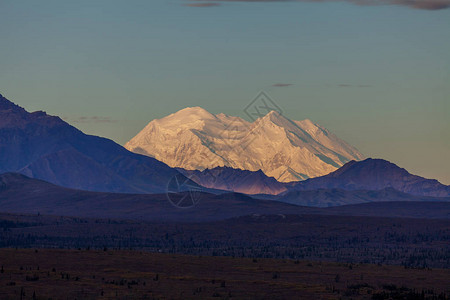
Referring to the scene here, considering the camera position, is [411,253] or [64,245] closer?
[411,253]

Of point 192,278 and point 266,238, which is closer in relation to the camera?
point 192,278

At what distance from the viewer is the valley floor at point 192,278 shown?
6341cm

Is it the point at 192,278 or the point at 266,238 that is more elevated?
the point at 266,238

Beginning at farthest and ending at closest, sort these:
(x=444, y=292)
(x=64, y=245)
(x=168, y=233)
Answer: (x=168, y=233) < (x=64, y=245) < (x=444, y=292)

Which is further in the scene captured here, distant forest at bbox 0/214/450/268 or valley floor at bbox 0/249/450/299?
distant forest at bbox 0/214/450/268

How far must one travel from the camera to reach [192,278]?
73.7 m

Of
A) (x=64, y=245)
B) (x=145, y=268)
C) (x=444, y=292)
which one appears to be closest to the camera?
(x=444, y=292)

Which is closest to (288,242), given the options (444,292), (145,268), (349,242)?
(349,242)

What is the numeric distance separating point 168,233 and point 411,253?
2283 inches

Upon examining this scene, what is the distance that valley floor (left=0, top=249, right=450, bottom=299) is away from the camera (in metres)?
63.4

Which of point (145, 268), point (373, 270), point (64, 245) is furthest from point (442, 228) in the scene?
point (145, 268)

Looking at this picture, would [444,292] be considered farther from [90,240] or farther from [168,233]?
[168,233]

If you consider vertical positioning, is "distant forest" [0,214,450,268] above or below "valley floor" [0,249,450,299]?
above

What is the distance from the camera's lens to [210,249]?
129500 mm
